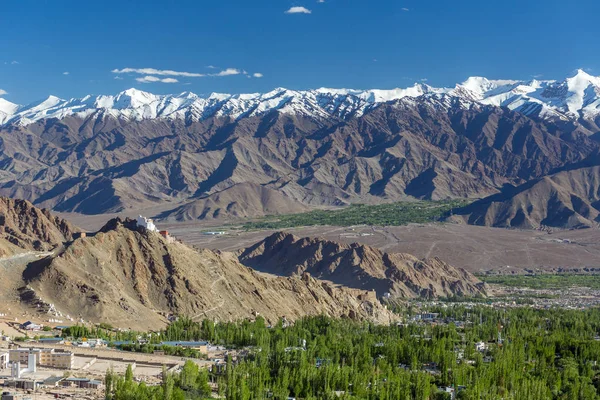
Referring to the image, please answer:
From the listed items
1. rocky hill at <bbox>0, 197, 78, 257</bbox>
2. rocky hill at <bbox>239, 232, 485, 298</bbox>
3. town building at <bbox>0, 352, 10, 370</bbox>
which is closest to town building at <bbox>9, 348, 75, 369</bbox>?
town building at <bbox>0, 352, 10, 370</bbox>

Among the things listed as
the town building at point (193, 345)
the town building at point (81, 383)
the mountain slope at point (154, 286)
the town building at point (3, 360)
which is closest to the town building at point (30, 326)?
the mountain slope at point (154, 286)

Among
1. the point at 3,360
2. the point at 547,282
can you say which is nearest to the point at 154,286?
the point at 3,360

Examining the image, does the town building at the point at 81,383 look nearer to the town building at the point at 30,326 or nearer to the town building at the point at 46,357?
the town building at the point at 46,357

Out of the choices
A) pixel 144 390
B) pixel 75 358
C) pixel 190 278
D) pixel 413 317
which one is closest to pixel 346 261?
pixel 413 317

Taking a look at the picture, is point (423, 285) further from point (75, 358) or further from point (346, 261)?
point (75, 358)

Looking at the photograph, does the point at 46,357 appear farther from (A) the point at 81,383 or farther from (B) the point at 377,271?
(B) the point at 377,271

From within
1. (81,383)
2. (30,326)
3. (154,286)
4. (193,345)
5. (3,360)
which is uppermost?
(154,286)
